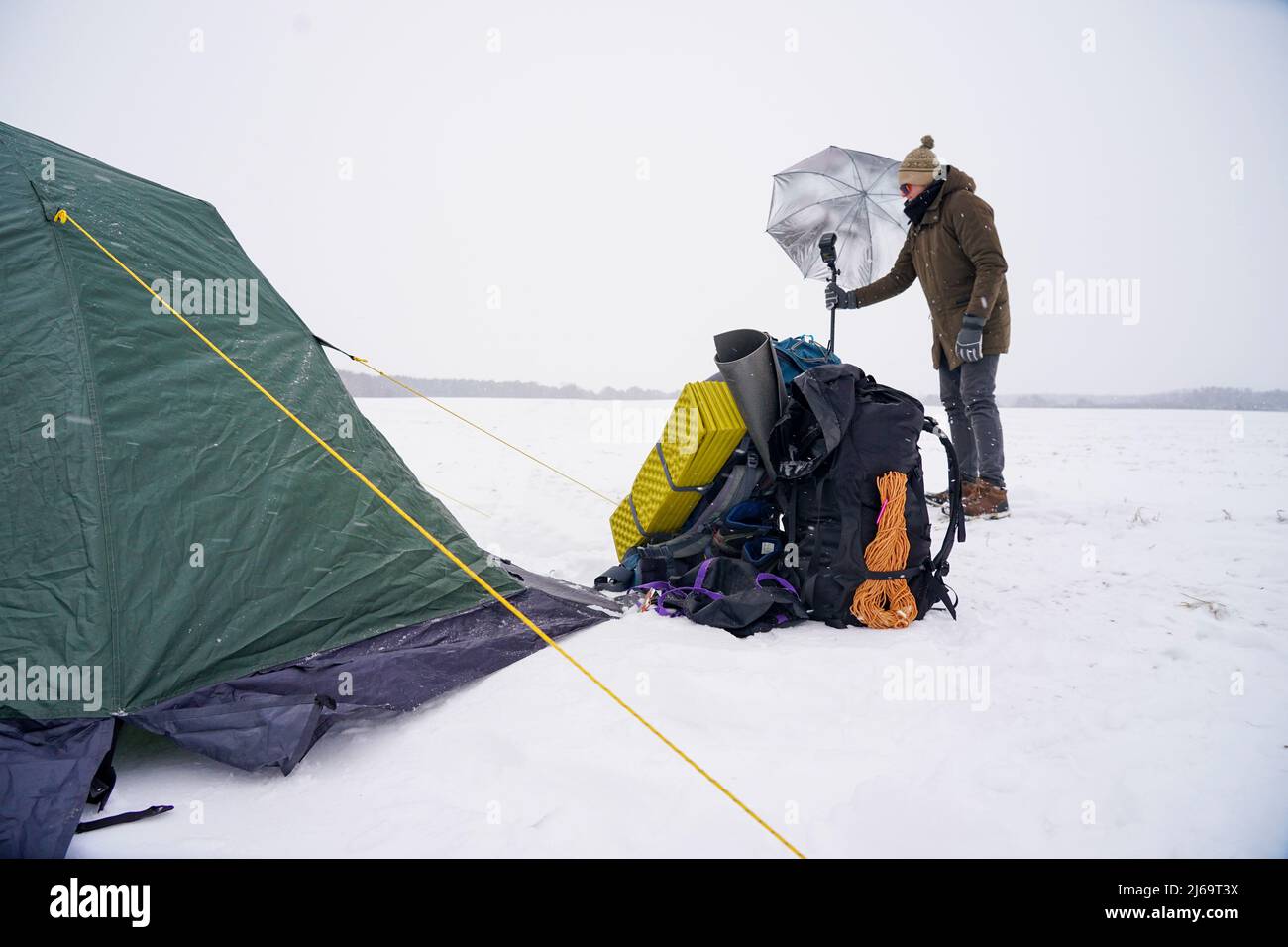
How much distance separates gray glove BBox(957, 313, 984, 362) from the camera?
4.07m

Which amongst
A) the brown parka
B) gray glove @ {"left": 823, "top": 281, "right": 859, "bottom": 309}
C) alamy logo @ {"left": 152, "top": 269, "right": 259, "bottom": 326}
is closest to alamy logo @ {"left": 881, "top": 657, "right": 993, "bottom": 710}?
the brown parka

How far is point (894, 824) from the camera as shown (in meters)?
1.46

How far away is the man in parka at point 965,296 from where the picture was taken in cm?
410

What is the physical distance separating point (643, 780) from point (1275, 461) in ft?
27.9

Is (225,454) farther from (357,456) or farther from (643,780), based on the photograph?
(643,780)

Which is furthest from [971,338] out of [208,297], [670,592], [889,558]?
[208,297]

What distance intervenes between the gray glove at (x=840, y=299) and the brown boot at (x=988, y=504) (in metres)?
1.62

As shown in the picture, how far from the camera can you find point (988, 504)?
443cm

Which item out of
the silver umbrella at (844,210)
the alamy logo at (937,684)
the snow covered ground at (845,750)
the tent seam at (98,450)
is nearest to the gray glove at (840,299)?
the silver umbrella at (844,210)

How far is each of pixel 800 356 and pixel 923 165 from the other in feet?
6.68

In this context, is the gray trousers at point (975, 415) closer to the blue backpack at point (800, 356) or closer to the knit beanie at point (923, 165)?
the knit beanie at point (923, 165)

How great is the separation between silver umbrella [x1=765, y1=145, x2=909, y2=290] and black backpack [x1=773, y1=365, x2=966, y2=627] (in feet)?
9.97
